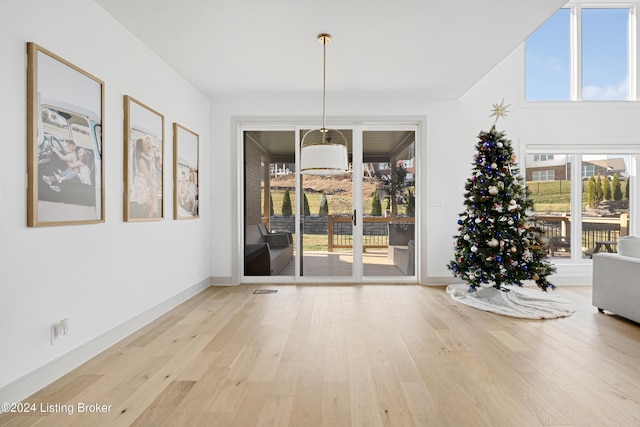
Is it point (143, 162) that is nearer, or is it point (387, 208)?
point (143, 162)

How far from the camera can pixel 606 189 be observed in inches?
222

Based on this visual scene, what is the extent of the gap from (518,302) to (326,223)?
8.83ft

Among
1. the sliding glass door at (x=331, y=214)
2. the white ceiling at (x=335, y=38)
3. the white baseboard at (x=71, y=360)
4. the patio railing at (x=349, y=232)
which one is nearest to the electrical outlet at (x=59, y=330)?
the white baseboard at (x=71, y=360)

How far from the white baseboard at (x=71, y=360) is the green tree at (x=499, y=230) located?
3.56 m

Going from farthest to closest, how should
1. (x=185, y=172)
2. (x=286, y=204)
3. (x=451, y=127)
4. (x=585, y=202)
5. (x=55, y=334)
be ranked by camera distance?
(x=585, y=202)
(x=286, y=204)
(x=451, y=127)
(x=185, y=172)
(x=55, y=334)

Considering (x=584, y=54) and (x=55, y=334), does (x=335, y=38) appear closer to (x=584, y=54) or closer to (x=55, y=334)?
(x=55, y=334)

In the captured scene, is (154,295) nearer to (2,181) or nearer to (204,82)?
(2,181)

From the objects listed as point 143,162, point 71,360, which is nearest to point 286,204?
point 143,162

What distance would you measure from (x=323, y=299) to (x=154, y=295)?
1.91 metres

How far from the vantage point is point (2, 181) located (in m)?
2.05

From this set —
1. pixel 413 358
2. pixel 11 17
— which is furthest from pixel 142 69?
pixel 413 358

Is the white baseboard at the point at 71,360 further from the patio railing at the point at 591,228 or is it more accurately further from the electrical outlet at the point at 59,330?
the patio railing at the point at 591,228

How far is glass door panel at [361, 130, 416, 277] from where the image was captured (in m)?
5.59

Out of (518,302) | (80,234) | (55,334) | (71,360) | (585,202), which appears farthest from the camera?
(585,202)
